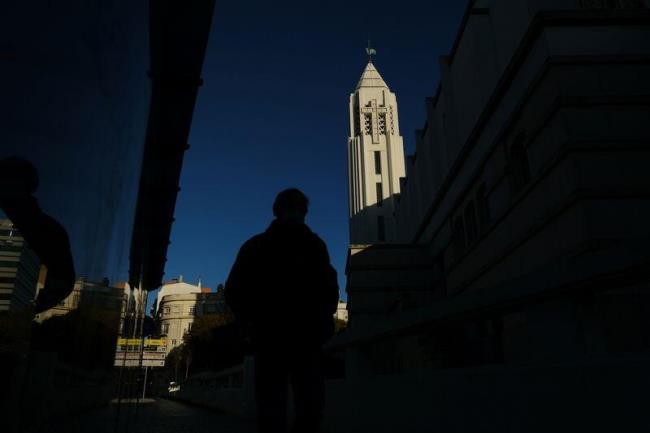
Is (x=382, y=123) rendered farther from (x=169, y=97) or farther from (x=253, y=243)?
(x=253, y=243)

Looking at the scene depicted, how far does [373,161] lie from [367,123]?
484 centimetres

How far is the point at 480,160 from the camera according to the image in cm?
1503

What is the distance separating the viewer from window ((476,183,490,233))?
1569cm

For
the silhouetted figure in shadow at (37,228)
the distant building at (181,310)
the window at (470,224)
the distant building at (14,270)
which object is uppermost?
the distant building at (181,310)

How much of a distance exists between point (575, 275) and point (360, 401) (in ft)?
10.1

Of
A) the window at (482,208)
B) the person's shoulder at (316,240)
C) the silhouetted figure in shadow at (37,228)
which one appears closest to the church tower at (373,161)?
the window at (482,208)

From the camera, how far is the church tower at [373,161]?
147ft

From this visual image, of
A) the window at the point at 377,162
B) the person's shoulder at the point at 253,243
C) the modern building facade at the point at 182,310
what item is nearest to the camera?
the person's shoulder at the point at 253,243

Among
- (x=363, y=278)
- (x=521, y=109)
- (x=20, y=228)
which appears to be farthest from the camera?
(x=363, y=278)

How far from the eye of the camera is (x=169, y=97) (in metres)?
5.75

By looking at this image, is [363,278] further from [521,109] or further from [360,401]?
[360,401]

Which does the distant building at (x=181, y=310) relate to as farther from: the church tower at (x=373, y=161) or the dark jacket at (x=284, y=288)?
the dark jacket at (x=284, y=288)

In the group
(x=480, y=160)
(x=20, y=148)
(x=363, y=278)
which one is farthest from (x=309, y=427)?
(x=363, y=278)

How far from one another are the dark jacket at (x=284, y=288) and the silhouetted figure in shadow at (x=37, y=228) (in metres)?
1.01
